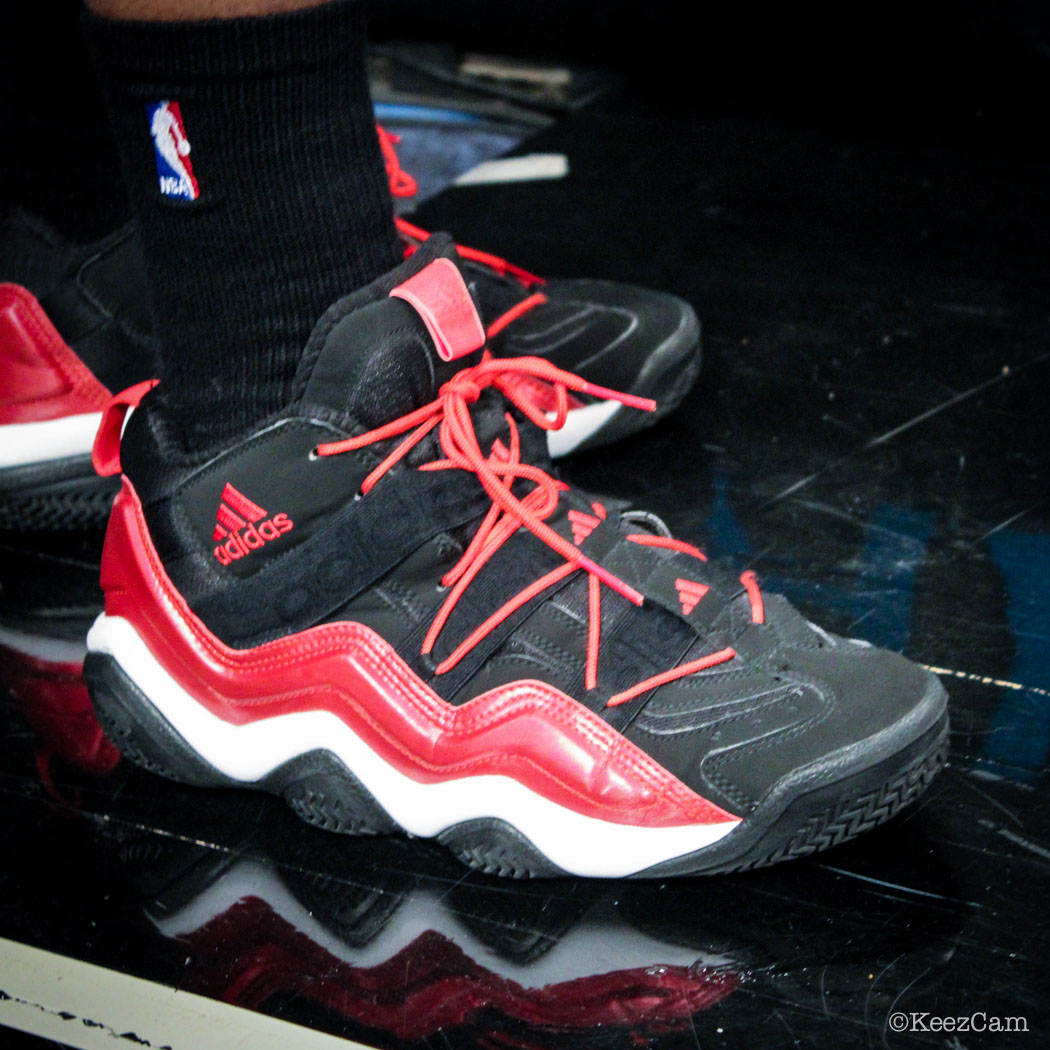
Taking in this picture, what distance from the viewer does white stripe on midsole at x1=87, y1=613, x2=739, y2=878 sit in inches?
29.4

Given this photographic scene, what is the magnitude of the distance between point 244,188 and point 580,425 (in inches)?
20.8

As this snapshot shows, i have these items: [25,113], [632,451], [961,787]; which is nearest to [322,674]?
[961,787]

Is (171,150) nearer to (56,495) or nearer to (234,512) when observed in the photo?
(234,512)

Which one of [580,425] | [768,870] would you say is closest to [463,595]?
[768,870]

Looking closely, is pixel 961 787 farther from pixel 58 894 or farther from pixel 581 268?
pixel 581 268

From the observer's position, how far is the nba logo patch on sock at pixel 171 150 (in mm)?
710

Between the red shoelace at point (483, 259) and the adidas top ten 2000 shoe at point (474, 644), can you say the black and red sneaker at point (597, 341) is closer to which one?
the red shoelace at point (483, 259)

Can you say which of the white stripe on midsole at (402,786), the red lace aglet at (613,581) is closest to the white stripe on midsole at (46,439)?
the white stripe on midsole at (402,786)
